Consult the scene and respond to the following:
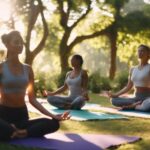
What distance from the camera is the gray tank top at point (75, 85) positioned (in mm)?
8641

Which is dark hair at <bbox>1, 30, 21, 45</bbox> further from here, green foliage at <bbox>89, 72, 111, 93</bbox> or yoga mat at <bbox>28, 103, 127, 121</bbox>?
green foliage at <bbox>89, 72, 111, 93</bbox>

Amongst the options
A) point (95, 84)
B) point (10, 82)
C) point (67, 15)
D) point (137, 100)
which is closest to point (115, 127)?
point (10, 82)

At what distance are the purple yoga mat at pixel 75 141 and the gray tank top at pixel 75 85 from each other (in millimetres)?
3238

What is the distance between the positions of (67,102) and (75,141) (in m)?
3.76

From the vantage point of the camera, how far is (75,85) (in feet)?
28.5

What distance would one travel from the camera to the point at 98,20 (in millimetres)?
26469

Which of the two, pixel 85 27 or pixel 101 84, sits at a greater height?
pixel 85 27

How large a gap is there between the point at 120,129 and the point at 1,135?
6.28 ft

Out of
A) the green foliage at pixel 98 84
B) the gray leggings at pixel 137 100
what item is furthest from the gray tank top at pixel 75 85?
the green foliage at pixel 98 84

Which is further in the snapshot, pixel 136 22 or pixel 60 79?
pixel 136 22

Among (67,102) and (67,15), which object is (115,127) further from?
(67,15)

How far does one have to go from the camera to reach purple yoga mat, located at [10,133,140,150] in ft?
15.3

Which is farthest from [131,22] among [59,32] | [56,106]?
[56,106]

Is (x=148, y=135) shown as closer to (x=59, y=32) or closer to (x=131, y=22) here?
(x=131, y=22)
